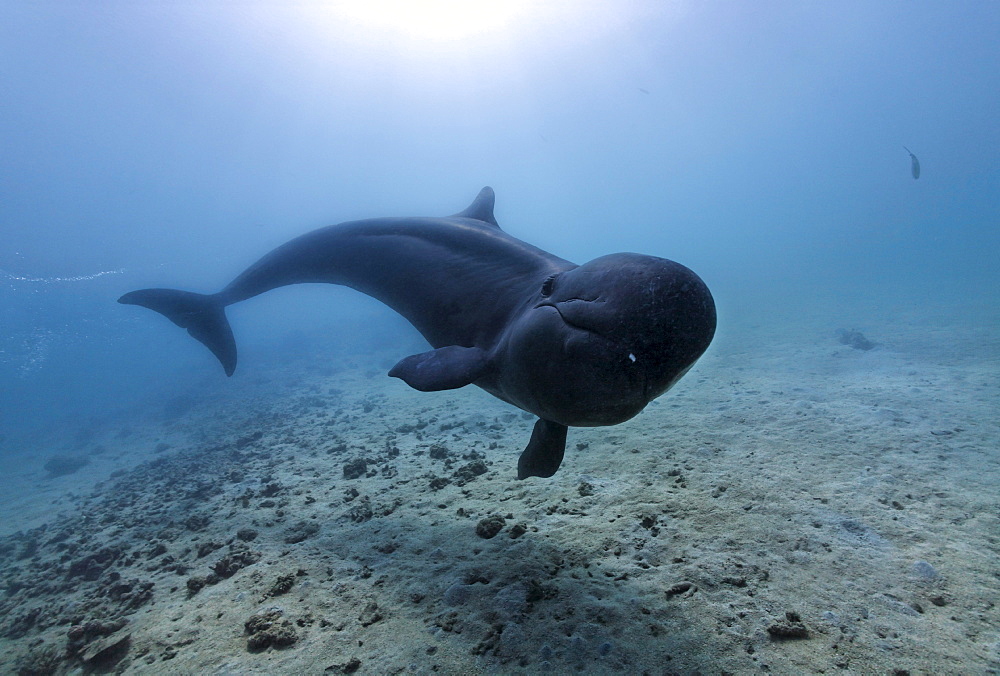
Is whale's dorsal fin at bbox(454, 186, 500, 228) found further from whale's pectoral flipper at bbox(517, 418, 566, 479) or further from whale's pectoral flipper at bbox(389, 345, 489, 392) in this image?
whale's pectoral flipper at bbox(517, 418, 566, 479)

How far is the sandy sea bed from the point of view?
2.56 m

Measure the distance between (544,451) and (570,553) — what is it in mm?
865

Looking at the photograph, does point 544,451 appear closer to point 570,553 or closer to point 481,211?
point 570,553

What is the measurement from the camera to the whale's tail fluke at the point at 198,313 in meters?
6.41

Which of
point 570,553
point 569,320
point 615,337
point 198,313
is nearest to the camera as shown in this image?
point 615,337

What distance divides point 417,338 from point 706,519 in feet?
75.3

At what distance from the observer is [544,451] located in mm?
3439

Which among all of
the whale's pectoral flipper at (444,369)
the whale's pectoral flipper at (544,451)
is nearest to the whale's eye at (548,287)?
the whale's pectoral flipper at (444,369)

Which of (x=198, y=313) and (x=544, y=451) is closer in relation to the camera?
(x=544, y=451)

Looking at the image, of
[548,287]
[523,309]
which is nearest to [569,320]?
[548,287]

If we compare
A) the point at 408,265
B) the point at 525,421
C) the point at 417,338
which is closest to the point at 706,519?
the point at 408,265

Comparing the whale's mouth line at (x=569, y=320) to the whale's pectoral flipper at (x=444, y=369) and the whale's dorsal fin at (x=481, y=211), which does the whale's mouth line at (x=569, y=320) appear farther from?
the whale's dorsal fin at (x=481, y=211)

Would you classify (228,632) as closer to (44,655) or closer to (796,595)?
(44,655)

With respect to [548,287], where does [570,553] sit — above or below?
below
